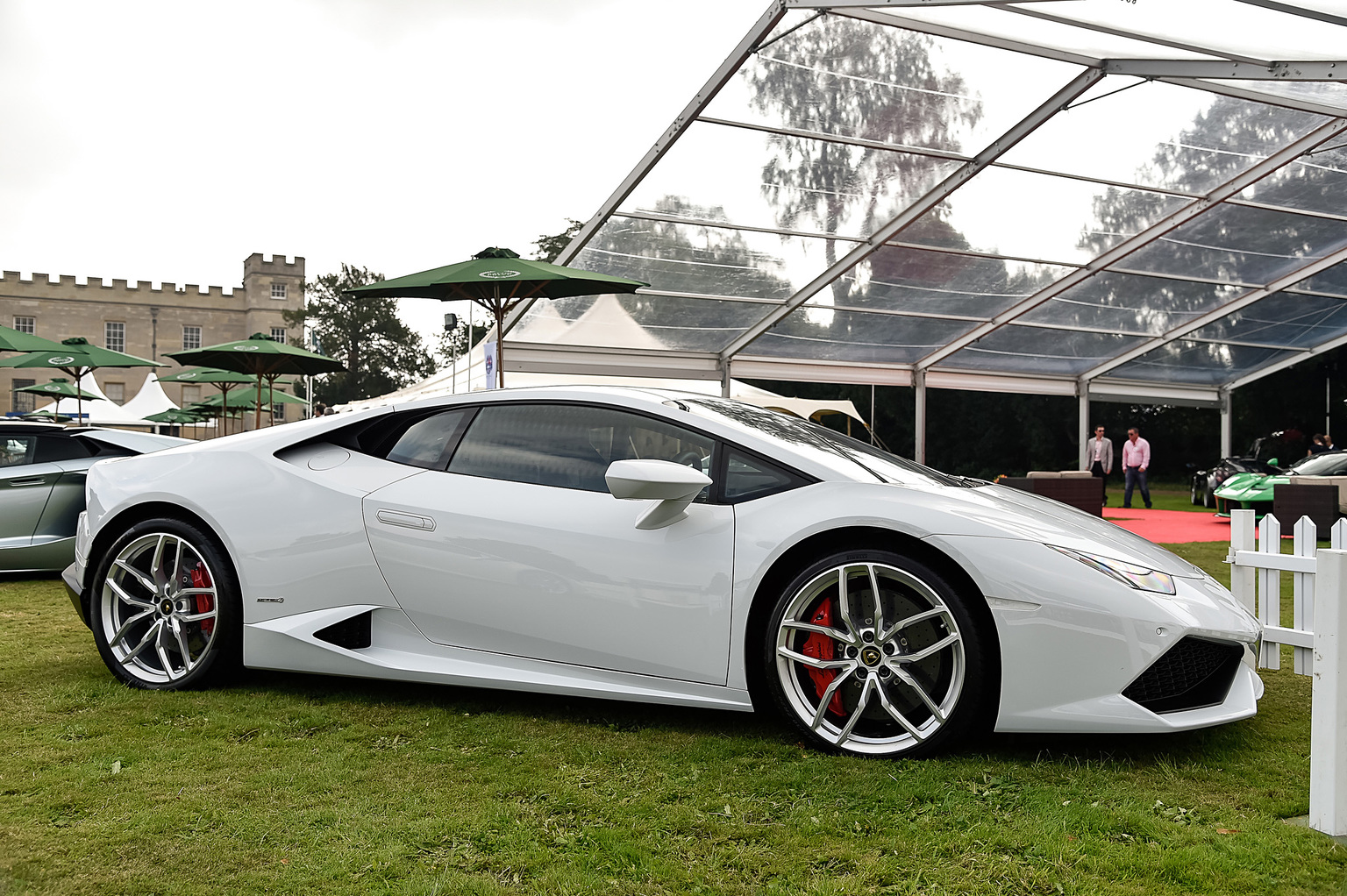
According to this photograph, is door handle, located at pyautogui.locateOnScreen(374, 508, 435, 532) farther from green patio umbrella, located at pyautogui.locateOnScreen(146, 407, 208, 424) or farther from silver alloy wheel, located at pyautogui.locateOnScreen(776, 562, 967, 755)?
green patio umbrella, located at pyautogui.locateOnScreen(146, 407, 208, 424)

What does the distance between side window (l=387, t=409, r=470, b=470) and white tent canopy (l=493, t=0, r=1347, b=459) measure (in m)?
6.37

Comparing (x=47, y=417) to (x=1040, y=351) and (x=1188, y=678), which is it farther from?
(x=1188, y=678)

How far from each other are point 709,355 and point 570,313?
333 centimetres

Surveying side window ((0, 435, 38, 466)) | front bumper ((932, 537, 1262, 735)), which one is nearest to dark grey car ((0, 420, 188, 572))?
side window ((0, 435, 38, 466))

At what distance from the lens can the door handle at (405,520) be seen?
3840 millimetres

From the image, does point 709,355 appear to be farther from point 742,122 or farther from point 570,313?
point 742,122

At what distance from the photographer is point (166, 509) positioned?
4.31m

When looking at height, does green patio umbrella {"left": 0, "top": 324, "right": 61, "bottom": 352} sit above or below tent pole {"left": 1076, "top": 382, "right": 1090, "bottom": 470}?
above

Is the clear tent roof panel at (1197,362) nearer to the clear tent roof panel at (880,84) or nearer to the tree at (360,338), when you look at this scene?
the clear tent roof panel at (880,84)

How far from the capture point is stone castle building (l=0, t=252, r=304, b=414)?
67.1m

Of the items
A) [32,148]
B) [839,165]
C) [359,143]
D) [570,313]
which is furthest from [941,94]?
[32,148]

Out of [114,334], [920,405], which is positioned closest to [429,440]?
[920,405]

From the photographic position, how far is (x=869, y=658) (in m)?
3.28

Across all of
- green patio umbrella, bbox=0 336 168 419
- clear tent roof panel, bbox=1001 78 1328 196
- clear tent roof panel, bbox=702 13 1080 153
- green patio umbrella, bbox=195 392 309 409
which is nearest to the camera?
clear tent roof panel, bbox=702 13 1080 153
